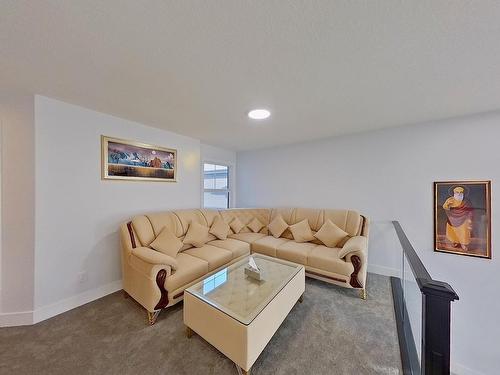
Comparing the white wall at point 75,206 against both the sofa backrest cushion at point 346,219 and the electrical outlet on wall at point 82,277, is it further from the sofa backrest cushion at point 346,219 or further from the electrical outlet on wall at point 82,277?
the sofa backrest cushion at point 346,219

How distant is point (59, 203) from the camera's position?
1.93m

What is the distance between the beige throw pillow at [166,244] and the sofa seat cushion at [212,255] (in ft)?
0.88

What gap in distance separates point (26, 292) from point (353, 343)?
10.1ft

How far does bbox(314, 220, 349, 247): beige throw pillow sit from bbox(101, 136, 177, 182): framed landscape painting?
2.52 m

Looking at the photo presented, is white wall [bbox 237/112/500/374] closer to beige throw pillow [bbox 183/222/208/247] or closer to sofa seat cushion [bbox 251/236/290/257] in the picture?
sofa seat cushion [bbox 251/236/290/257]

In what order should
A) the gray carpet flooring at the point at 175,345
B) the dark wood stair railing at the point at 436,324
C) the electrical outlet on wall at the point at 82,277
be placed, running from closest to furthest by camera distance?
1. the dark wood stair railing at the point at 436,324
2. the gray carpet flooring at the point at 175,345
3. the electrical outlet on wall at the point at 82,277

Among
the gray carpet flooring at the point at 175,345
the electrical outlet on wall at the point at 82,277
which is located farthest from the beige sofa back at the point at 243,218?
the gray carpet flooring at the point at 175,345

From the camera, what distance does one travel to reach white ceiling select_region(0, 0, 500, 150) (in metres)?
0.95

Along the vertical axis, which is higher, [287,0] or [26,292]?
[287,0]

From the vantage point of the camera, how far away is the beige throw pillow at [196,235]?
2.60 m

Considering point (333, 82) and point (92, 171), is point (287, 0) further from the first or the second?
point (92, 171)

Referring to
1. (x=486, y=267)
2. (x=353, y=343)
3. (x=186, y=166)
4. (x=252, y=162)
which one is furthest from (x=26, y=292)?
(x=486, y=267)

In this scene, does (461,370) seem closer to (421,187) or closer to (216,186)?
(421,187)

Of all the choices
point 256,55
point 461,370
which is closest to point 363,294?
point 461,370
